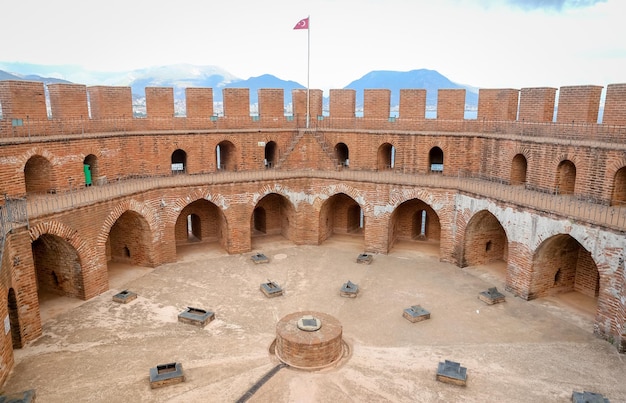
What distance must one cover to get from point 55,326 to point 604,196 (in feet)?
58.4

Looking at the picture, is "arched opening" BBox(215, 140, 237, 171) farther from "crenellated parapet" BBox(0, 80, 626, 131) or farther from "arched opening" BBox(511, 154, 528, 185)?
"arched opening" BBox(511, 154, 528, 185)

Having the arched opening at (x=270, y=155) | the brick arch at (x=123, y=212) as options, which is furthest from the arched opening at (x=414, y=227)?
the brick arch at (x=123, y=212)

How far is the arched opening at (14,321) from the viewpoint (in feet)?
39.1

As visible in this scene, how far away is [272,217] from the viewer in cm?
2261

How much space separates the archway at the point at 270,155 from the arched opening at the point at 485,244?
33.6 feet

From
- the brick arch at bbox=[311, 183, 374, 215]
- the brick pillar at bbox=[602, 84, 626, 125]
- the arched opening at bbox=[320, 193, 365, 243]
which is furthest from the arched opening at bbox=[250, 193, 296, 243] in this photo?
the brick pillar at bbox=[602, 84, 626, 125]

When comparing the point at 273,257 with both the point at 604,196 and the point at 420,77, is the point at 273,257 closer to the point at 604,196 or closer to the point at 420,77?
the point at 604,196

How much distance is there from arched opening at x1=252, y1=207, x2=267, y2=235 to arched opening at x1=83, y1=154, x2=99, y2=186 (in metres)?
7.83

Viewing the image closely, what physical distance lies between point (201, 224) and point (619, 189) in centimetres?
1710

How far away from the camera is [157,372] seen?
10.4m

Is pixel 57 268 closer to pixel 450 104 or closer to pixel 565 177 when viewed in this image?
pixel 450 104

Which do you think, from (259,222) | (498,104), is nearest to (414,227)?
(498,104)

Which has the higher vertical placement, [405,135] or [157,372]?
[405,135]

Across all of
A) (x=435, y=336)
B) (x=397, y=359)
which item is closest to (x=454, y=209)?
(x=435, y=336)
